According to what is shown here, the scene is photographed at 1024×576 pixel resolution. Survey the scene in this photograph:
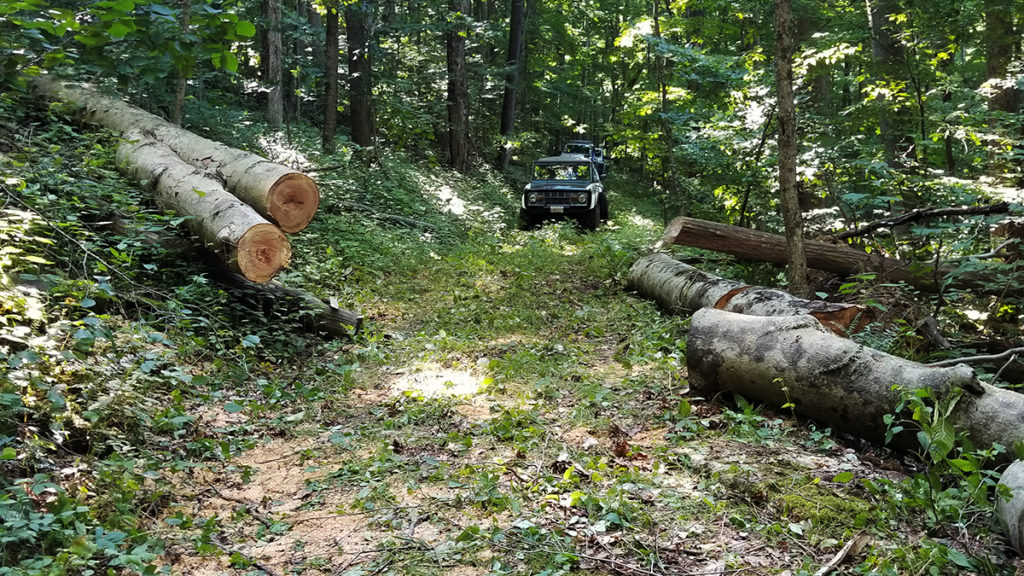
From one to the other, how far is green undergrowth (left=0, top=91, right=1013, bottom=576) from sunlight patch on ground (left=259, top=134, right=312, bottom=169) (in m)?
4.65

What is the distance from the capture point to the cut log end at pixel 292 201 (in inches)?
275

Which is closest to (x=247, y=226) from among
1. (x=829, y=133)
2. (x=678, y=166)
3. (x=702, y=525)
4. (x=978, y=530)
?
(x=702, y=525)

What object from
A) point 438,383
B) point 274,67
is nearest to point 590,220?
point 274,67

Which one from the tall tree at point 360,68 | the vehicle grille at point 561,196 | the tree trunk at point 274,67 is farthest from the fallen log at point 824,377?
the tall tree at point 360,68

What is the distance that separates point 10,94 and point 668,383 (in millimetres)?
5452

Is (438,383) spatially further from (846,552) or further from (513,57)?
(513,57)

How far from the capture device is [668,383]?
5672mm

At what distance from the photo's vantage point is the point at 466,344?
23.0 feet

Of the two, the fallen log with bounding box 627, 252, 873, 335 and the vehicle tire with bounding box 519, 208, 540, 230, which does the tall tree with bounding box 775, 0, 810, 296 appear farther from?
the vehicle tire with bounding box 519, 208, 540, 230

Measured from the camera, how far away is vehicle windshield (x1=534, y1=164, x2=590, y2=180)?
17281mm

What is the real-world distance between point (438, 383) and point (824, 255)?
552 centimetres

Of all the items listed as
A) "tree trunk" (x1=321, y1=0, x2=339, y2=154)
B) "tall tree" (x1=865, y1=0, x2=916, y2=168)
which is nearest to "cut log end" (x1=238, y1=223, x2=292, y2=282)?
"tall tree" (x1=865, y1=0, x2=916, y2=168)

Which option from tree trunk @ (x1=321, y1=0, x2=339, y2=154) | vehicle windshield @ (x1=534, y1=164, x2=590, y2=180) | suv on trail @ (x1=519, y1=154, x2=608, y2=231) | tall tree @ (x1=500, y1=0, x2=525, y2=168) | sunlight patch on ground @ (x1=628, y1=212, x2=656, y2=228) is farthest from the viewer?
tall tree @ (x1=500, y1=0, x2=525, y2=168)

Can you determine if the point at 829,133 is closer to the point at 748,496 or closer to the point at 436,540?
the point at 748,496
